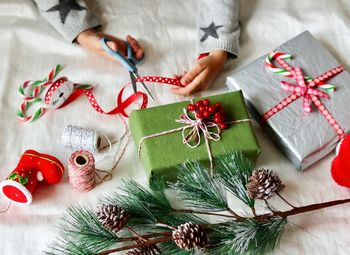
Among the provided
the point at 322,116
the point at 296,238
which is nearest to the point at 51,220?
the point at 296,238

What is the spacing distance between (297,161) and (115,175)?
0.33m

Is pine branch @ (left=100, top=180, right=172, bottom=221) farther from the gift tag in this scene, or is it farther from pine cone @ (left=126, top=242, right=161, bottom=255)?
the gift tag

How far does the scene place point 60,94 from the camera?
3.29 feet

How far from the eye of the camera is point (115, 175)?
96 cm

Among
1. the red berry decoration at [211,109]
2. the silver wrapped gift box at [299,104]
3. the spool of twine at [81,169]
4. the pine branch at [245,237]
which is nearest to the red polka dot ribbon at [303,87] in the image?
the silver wrapped gift box at [299,104]

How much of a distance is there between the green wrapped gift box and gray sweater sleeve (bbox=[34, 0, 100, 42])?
0.26 metres

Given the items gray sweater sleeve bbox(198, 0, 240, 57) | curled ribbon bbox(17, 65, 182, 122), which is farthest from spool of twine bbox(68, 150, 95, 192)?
gray sweater sleeve bbox(198, 0, 240, 57)

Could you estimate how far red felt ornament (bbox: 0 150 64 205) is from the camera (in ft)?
2.91

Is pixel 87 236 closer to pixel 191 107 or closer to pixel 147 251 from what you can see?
pixel 147 251

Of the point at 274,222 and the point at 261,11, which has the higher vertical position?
the point at 261,11

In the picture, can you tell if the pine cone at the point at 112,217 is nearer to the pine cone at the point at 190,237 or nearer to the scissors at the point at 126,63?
the pine cone at the point at 190,237

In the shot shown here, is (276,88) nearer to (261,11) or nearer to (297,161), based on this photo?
(297,161)

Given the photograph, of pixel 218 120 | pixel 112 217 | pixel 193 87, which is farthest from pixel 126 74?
pixel 112 217

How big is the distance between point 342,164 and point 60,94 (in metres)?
0.53
